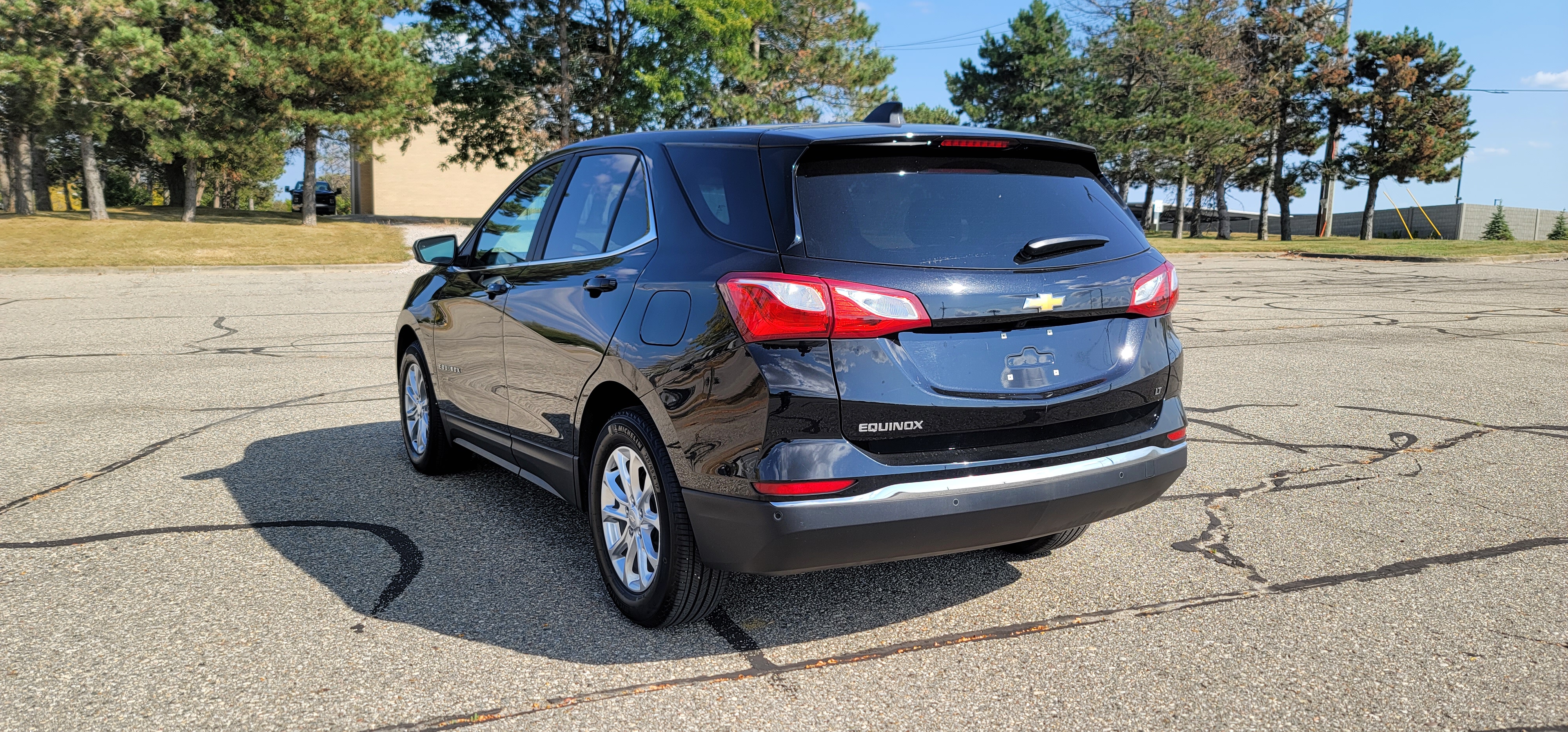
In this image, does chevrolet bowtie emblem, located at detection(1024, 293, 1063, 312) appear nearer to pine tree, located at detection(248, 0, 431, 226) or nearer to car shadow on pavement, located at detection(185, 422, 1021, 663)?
car shadow on pavement, located at detection(185, 422, 1021, 663)

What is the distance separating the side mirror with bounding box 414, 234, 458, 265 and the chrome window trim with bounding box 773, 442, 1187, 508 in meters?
3.00

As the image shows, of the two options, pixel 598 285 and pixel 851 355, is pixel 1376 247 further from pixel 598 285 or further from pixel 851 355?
pixel 851 355

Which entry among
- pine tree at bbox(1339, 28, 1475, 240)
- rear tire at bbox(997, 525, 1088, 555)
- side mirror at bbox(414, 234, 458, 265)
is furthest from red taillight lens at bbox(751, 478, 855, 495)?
pine tree at bbox(1339, 28, 1475, 240)

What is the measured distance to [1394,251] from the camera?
107 ft

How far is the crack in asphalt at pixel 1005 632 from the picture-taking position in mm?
2982

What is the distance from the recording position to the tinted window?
126 inches

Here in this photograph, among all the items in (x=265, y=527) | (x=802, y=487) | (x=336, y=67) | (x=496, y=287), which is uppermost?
(x=336, y=67)

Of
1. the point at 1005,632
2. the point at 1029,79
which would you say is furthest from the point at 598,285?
the point at 1029,79

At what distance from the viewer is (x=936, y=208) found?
3.29 m

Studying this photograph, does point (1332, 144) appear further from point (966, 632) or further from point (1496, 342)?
point (966, 632)

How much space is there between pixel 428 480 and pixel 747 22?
34.8m

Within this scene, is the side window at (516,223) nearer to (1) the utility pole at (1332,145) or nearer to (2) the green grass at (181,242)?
(2) the green grass at (181,242)

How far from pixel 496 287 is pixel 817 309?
2218 millimetres

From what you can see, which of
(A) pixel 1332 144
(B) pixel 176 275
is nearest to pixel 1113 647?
(B) pixel 176 275
